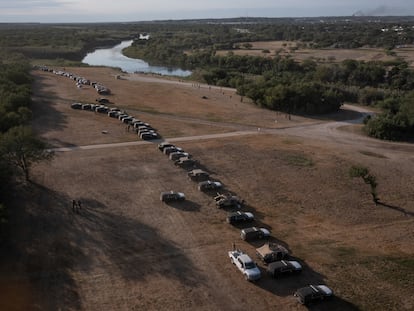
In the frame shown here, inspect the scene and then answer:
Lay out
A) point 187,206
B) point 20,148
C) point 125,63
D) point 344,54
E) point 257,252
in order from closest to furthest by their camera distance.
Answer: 1. point 257,252
2. point 187,206
3. point 20,148
4. point 344,54
5. point 125,63

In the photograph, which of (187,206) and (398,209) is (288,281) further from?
(398,209)

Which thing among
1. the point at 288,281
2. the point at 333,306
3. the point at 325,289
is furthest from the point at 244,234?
the point at 333,306

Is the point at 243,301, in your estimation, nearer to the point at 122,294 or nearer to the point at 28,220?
the point at 122,294

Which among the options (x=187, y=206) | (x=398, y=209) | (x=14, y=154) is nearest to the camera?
(x=187, y=206)

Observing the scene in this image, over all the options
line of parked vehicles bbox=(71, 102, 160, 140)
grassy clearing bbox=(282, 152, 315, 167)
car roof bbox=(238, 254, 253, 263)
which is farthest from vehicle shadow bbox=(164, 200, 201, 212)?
line of parked vehicles bbox=(71, 102, 160, 140)

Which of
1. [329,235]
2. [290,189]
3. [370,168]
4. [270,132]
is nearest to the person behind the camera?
[329,235]

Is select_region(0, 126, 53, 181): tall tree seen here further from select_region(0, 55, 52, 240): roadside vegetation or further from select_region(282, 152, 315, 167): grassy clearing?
select_region(282, 152, 315, 167): grassy clearing

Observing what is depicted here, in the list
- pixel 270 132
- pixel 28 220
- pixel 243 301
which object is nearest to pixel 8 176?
pixel 28 220

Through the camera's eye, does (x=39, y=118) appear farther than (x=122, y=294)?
Yes
